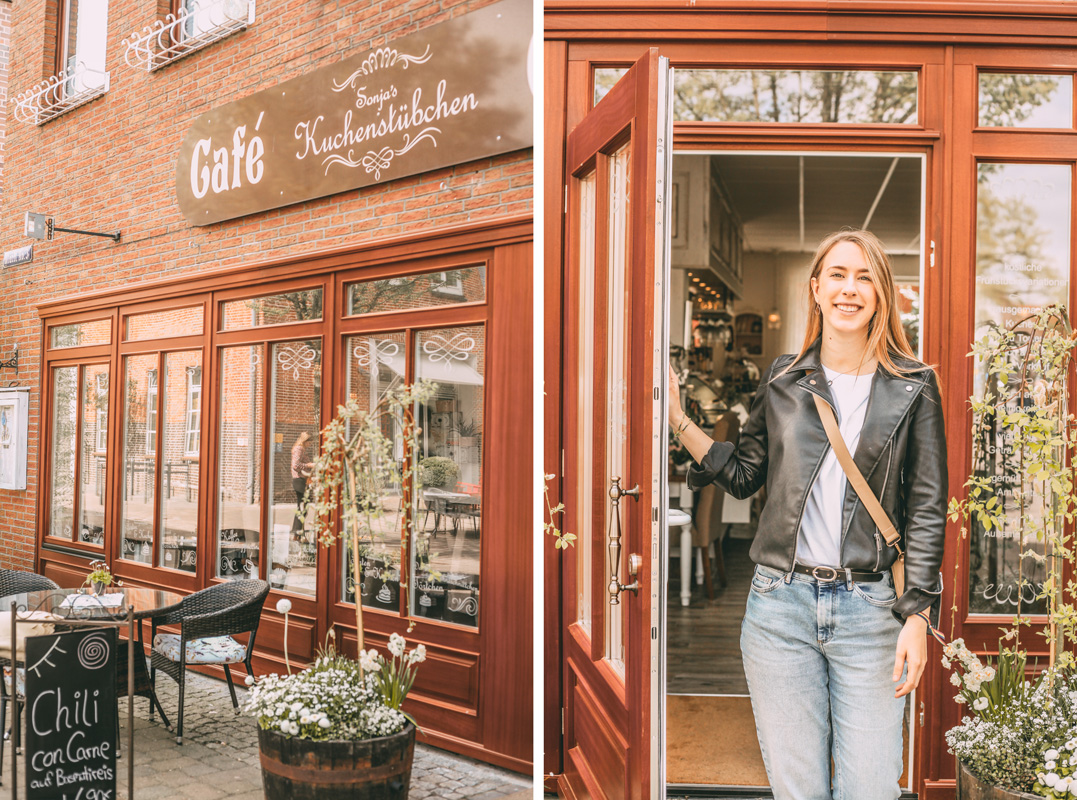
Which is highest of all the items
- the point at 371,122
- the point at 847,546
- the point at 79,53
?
the point at 79,53

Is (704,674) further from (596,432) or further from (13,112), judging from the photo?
(13,112)

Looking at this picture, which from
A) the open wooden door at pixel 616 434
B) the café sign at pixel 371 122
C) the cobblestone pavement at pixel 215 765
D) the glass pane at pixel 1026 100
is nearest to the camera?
the open wooden door at pixel 616 434

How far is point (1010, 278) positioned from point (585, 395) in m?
1.81

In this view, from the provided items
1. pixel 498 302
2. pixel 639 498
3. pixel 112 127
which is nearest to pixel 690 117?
pixel 498 302

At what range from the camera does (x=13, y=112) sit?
5195 mm

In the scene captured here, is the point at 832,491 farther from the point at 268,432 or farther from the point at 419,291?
the point at 268,432

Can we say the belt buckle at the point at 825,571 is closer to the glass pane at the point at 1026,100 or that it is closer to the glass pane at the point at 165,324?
the glass pane at the point at 1026,100

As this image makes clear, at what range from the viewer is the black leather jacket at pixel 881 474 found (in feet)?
6.79

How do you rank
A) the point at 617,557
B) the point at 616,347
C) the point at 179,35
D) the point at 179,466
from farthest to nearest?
the point at 179,466 < the point at 179,35 < the point at 616,347 < the point at 617,557

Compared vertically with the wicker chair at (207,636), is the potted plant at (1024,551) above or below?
above

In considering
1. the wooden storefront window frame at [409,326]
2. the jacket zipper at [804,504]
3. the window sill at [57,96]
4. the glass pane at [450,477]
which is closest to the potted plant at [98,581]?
the wooden storefront window frame at [409,326]

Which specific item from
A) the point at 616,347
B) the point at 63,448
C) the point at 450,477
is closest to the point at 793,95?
the point at 616,347

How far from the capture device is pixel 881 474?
213 cm

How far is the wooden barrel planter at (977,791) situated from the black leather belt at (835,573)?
49.6 inches
